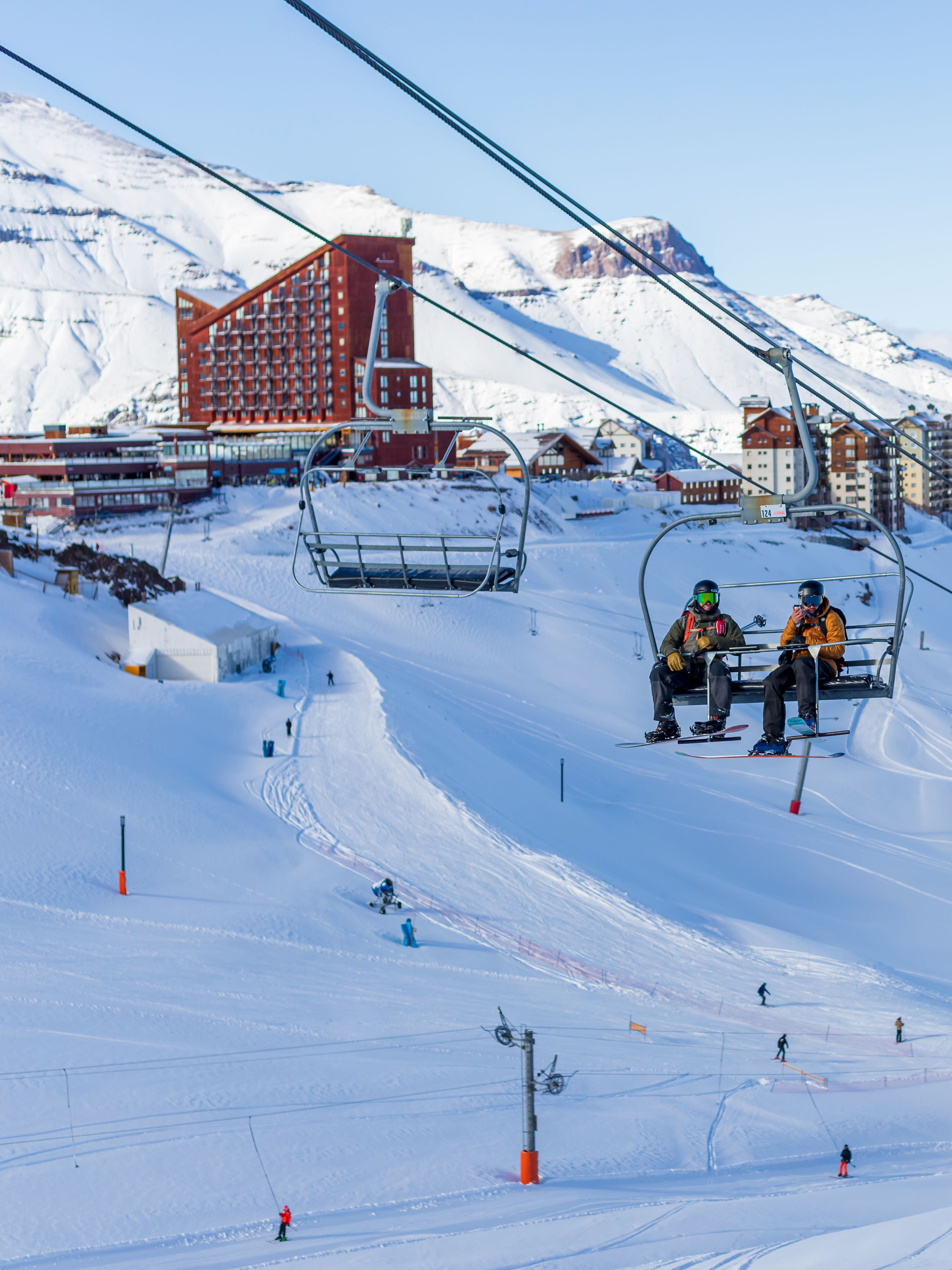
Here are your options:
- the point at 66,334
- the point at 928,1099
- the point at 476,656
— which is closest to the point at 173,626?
the point at 476,656

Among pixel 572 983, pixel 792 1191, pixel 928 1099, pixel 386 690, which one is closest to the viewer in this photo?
pixel 792 1191

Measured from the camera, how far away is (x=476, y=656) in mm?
46125

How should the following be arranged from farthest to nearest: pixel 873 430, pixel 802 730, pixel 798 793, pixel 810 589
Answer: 1. pixel 798 793
2. pixel 810 589
3. pixel 802 730
4. pixel 873 430

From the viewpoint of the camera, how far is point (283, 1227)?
12.7m

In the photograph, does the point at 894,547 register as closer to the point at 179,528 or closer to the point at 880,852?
the point at 880,852

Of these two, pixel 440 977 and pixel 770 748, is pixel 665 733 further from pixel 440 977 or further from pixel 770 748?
pixel 440 977

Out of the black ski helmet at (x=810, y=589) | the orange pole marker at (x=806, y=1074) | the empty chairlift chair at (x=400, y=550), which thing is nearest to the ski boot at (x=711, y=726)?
the black ski helmet at (x=810, y=589)

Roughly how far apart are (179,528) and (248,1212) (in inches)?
2029

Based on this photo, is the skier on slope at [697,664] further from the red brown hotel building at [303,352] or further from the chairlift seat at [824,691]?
the red brown hotel building at [303,352]

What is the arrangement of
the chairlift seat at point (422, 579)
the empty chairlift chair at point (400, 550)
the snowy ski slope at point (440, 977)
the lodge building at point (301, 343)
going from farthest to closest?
the lodge building at point (301, 343) < the snowy ski slope at point (440, 977) < the chairlift seat at point (422, 579) < the empty chairlift chair at point (400, 550)

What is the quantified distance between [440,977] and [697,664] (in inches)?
448

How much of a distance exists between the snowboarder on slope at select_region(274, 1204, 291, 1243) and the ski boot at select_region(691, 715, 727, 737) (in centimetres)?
703

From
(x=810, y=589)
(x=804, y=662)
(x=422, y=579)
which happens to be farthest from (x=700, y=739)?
(x=422, y=579)

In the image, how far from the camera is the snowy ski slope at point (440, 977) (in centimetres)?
1341
